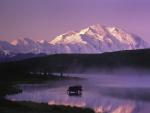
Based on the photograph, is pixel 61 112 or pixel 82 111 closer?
pixel 61 112

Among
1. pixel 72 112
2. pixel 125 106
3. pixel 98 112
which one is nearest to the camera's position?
pixel 72 112

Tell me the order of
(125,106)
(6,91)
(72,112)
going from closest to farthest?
(72,112) < (125,106) < (6,91)

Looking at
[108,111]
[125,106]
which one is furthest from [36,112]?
[125,106]

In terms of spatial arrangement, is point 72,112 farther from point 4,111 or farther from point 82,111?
point 4,111

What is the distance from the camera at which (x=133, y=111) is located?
79.2m

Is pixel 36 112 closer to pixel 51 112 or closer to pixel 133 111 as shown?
pixel 51 112

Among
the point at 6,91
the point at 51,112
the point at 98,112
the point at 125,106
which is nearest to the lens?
the point at 51,112

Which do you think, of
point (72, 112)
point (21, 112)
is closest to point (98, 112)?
point (72, 112)

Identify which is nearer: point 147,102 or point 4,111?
point 4,111

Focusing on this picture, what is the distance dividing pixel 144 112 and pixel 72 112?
16.8m

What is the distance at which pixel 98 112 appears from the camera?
247 feet

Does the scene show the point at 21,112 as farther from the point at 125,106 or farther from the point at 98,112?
the point at 125,106

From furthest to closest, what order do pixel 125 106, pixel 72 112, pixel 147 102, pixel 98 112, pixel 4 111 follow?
pixel 147 102
pixel 125 106
pixel 98 112
pixel 72 112
pixel 4 111

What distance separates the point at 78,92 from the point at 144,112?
2066 inches
